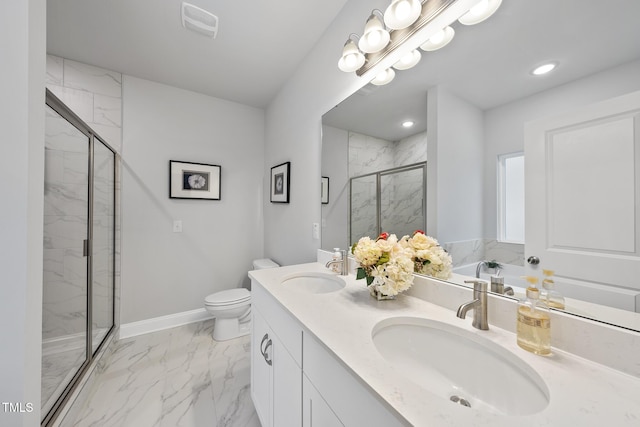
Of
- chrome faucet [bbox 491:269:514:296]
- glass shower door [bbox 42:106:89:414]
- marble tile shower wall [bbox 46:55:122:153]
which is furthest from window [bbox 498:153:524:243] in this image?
marble tile shower wall [bbox 46:55:122:153]

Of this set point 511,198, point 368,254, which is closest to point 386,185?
point 368,254

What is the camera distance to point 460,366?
664 mm

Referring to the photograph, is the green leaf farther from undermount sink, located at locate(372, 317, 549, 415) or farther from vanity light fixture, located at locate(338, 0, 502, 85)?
vanity light fixture, located at locate(338, 0, 502, 85)

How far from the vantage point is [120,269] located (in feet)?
6.86

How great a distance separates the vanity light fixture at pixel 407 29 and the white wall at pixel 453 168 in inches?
8.6

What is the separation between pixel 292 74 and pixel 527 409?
245 centimetres

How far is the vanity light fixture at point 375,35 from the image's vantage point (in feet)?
3.54

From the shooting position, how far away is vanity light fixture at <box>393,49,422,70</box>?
1022 millimetres

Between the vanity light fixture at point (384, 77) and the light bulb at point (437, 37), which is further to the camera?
the vanity light fixture at point (384, 77)

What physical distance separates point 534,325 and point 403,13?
1.21 meters

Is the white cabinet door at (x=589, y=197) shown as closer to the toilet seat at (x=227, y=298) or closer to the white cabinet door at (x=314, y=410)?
the white cabinet door at (x=314, y=410)

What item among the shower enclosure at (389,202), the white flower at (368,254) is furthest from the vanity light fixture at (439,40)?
the white flower at (368,254)

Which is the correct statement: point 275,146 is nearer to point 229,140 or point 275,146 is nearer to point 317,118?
point 229,140

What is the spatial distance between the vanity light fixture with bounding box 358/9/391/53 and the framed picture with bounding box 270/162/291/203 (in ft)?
3.83
